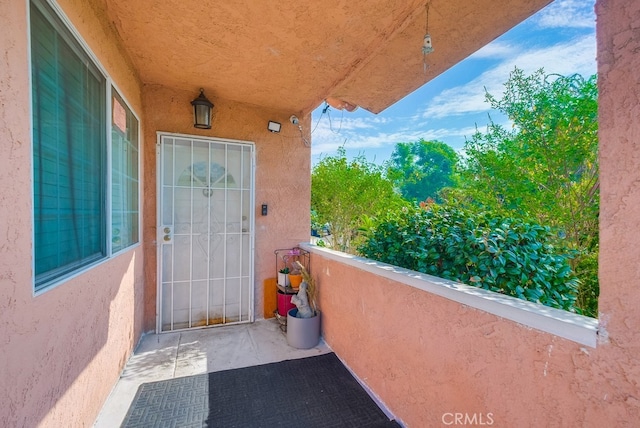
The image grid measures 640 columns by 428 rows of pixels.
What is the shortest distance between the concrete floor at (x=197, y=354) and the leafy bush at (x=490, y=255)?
5.66ft

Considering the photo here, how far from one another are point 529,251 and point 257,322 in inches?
140

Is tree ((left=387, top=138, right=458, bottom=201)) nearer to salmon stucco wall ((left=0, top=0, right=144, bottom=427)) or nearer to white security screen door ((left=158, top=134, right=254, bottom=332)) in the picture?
white security screen door ((left=158, top=134, right=254, bottom=332))

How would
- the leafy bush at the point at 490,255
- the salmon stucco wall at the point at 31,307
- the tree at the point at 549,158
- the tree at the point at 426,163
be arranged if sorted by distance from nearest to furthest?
1. the salmon stucco wall at the point at 31,307
2. the leafy bush at the point at 490,255
3. the tree at the point at 549,158
4. the tree at the point at 426,163

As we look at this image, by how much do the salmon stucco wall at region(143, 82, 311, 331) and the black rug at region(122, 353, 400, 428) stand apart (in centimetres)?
148

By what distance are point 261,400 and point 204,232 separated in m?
2.36

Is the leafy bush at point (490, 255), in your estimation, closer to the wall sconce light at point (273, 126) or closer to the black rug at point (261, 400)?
the black rug at point (261, 400)

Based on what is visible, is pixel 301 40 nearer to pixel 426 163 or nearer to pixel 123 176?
pixel 123 176

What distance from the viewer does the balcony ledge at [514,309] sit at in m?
1.12

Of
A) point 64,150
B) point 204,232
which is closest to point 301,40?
point 64,150

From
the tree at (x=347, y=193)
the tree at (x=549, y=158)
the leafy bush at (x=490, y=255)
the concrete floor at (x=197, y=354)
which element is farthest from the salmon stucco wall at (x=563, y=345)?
the tree at (x=347, y=193)

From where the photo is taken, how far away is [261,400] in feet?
7.97

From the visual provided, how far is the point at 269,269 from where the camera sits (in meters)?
4.29

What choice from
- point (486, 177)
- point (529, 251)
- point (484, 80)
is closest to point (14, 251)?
point (529, 251)

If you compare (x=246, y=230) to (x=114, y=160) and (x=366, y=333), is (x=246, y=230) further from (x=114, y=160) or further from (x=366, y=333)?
(x=366, y=333)
